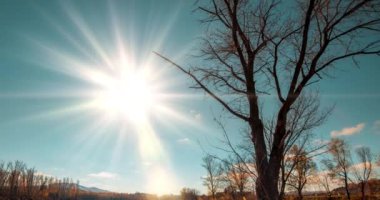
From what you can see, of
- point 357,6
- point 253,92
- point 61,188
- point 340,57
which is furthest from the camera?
point 61,188

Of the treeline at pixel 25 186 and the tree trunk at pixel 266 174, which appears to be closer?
the tree trunk at pixel 266 174

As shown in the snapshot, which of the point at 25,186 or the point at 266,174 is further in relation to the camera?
the point at 25,186

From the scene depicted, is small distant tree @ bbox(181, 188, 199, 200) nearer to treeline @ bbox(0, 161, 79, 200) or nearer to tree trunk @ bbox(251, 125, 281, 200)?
treeline @ bbox(0, 161, 79, 200)

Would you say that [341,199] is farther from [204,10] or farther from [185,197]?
[204,10]

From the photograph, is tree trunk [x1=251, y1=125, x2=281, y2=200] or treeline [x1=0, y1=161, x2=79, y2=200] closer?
tree trunk [x1=251, y1=125, x2=281, y2=200]

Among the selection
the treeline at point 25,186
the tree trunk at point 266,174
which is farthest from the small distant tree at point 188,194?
the tree trunk at point 266,174

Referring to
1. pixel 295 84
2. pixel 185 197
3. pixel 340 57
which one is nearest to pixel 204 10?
pixel 295 84

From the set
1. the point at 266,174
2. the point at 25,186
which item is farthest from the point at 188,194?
the point at 266,174

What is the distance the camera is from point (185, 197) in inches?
A: 3275

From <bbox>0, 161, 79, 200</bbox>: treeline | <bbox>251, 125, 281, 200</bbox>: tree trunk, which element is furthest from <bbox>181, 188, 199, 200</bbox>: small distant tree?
<bbox>251, 125, 281, 200</bbox>: tree trunk

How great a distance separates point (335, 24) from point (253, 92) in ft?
3.91

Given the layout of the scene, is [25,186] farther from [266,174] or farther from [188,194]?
[266,174]

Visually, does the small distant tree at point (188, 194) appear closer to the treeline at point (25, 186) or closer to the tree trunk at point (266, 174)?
the treeline at point (25, 186)

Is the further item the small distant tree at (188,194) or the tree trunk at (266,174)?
the small distant tree at (188,194)
